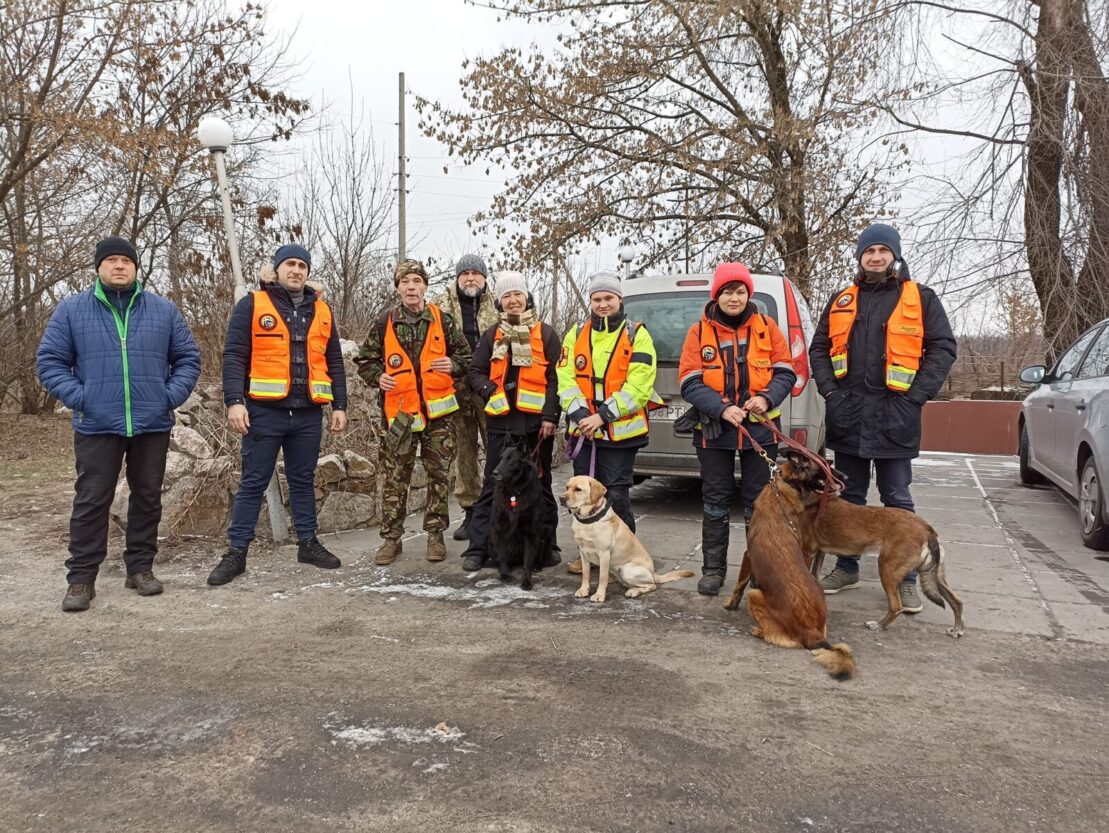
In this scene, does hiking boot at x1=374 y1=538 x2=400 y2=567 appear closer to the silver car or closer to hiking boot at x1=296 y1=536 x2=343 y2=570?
hiking boot at x1=296 y1=536 x2=343 y2=570

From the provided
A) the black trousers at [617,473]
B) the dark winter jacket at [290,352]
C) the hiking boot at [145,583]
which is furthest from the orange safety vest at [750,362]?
the hiking boot at [145,583]

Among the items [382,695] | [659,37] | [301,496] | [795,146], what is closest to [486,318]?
[301,496]

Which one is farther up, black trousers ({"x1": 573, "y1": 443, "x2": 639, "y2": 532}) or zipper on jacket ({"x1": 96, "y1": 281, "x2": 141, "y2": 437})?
zipper on jacket ({"x1": 96, "y1": 281, "x2": 141, "y2": 437})

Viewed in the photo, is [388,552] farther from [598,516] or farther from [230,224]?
[230,224]

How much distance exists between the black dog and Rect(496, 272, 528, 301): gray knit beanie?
3.52 feet

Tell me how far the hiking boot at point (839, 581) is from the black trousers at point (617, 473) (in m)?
1.24

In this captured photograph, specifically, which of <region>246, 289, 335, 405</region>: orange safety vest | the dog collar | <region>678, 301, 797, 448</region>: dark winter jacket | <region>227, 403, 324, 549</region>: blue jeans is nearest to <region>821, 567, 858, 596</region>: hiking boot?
<region>678, 301, 797, 448</region>: dark winter jacket

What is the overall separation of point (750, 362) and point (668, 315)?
1923 mm

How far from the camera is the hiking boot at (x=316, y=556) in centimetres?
501

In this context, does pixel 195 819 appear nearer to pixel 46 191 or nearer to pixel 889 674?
pixel 889 674

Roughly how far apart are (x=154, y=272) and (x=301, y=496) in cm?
1061

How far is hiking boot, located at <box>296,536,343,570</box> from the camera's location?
5.01m

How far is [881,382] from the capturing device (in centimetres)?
422

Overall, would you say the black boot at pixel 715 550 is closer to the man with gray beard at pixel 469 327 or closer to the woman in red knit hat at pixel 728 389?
the woman in red knit hat at pixel 728 389
